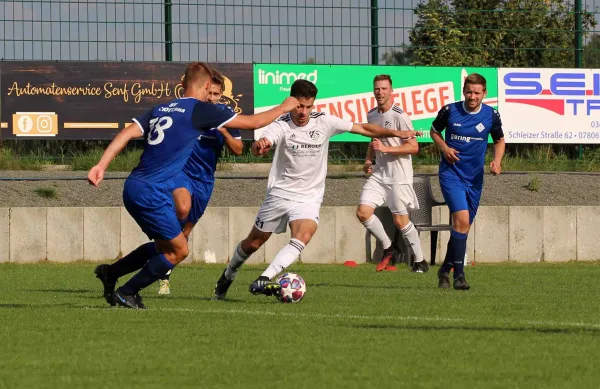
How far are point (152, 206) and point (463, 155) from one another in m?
4.80

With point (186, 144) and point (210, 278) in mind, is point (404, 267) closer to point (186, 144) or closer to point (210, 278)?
point (210, 278)

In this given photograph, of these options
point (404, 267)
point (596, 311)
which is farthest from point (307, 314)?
point (404, 267)

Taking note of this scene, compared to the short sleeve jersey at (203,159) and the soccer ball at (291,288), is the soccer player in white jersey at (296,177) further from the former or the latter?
the short sleeve jersey at (203,159)

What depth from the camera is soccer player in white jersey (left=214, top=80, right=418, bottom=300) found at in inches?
444

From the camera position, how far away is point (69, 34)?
20125 mm

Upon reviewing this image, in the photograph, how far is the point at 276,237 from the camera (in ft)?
60.7

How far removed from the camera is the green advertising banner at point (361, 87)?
21.8 m

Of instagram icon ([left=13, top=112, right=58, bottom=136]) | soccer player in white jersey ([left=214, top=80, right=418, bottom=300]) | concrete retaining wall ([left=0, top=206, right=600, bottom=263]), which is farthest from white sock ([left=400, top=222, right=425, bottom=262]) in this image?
instagram icon ([left=13, top=112, right=58, bottom=136])

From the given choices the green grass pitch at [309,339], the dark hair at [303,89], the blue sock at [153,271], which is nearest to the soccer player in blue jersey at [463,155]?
the green grass pitch at [309,339]

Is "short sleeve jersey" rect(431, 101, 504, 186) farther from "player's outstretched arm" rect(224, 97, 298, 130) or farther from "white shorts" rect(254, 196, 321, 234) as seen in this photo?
"player's outstretched arm" rect(224, 97, 298, 130)

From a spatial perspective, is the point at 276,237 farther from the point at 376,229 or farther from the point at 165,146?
the point at 165,146

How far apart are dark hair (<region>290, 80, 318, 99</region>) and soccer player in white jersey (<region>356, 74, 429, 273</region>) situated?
480cm

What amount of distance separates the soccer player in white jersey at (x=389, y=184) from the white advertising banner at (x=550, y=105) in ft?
21.2

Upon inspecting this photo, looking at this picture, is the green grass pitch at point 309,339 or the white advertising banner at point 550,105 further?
the white advertising banner at point 550,105
